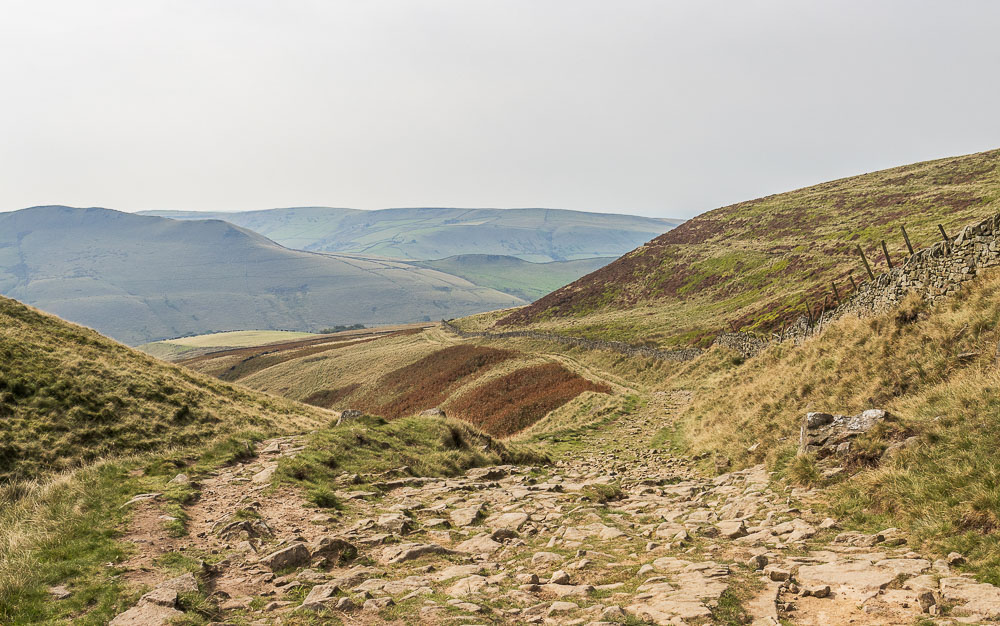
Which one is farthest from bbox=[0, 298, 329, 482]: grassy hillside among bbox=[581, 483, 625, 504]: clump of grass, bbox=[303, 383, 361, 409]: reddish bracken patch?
bbox=[303, 383, 361, 409]: reddish bracken patch

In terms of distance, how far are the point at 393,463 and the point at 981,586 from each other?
610 inches

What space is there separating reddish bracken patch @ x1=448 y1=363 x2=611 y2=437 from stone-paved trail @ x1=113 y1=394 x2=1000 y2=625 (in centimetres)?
2665

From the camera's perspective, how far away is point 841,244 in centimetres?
8838

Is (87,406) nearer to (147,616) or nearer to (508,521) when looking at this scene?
(147,616)

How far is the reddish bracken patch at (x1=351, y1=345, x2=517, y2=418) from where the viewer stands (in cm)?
6341

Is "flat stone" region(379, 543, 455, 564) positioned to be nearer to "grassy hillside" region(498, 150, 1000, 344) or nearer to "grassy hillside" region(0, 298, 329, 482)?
"grassy hillside" region(0, 298, 329, 482)

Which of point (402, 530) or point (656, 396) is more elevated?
point (402, 530)

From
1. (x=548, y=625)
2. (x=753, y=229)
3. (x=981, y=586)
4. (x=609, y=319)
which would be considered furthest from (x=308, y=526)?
(x=753, y=229)

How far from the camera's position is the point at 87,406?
764 inches

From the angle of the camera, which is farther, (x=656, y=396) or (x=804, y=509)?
(x=656, y=396)

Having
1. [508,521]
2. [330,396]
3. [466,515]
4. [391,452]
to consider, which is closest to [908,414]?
[508,521]

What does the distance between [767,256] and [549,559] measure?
Answer: 107730 millimetres

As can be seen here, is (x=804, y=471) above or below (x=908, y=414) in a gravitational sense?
below

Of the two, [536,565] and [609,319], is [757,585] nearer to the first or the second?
[536,565]
